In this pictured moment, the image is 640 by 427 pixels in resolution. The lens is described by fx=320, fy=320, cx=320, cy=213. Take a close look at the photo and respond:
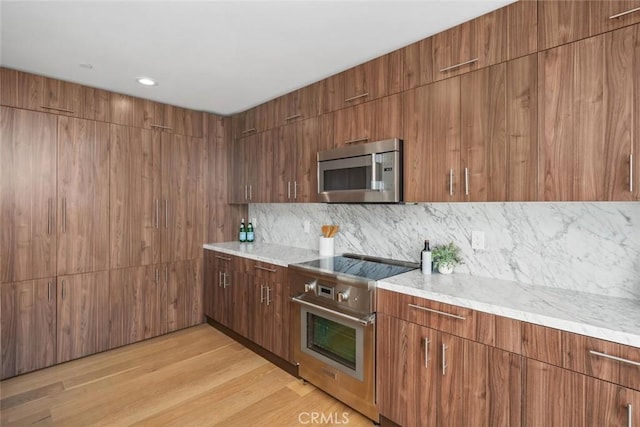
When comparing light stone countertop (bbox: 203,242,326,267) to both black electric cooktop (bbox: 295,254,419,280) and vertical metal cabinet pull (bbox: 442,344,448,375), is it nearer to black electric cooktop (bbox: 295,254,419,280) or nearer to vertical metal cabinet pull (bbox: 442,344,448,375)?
black electric cooktop (bbox: 295,254,419,280)

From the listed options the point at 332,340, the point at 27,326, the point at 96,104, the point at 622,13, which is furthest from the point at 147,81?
the point at 622,13

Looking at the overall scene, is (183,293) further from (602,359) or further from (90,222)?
(602,359)

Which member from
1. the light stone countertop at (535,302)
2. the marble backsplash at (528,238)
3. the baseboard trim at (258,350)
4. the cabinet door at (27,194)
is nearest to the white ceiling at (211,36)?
the cabinet door at (27,194)

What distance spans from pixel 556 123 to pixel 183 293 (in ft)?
11.9

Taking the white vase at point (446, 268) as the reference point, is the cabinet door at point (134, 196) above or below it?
above

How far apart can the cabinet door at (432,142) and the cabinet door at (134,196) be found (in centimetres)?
262

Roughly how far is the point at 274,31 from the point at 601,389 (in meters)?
2.42

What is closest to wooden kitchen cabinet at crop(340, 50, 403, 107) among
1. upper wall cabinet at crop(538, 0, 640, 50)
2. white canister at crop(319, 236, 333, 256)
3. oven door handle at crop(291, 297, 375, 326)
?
Result: upper wall cabinet at crop(538, 0, 640, 50)

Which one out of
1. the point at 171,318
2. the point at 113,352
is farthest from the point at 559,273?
the point at 113,352

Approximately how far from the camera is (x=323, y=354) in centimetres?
237

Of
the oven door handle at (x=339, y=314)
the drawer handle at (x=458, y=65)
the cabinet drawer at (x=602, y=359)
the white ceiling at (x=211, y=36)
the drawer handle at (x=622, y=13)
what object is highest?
the white ceiling at (x=211, y=36)

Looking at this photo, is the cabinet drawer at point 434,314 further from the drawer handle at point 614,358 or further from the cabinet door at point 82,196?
the cabinet door at point 82,196

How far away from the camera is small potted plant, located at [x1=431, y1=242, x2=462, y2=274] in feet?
7.12

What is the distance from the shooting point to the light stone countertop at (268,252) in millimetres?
2820
